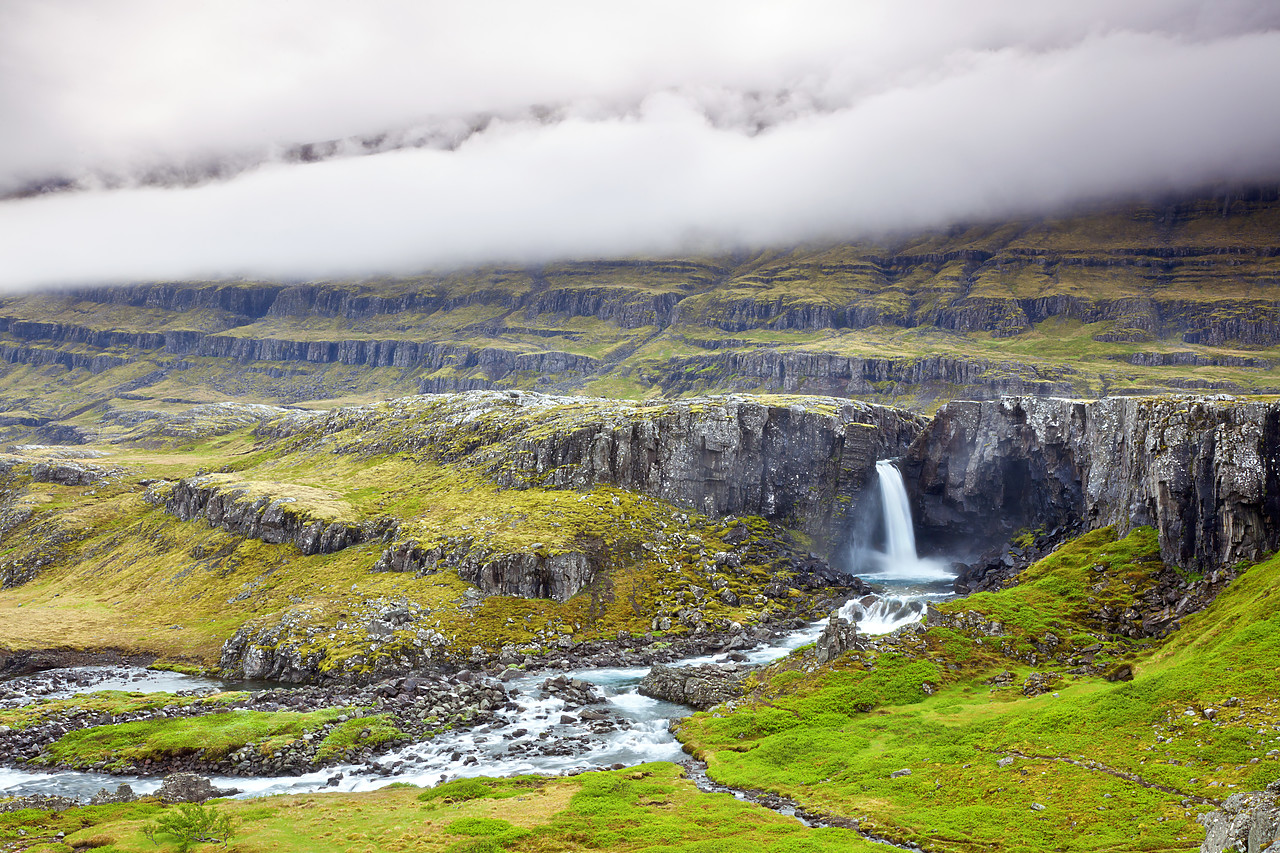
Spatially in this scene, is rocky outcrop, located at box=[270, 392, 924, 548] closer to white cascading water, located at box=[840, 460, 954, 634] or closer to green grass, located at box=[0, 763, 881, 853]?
white cascading water, located at box=[840, 460, 954, 634]

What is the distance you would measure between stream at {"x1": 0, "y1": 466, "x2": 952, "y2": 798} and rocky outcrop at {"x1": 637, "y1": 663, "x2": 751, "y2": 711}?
1.53m

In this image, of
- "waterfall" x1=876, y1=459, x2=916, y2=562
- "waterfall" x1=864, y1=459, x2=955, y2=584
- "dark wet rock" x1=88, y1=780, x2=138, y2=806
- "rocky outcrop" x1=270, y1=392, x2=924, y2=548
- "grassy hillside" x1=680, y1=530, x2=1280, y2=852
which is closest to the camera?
"grassy hillside" x1=680, y1=530, x2=1280, y2=852

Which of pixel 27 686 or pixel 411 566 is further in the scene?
pixel 411 566

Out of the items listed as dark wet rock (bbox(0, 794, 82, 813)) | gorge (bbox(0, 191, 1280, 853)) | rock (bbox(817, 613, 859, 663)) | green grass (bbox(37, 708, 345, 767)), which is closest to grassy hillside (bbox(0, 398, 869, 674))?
gorge (bbox(0, 191, 1280, 853))

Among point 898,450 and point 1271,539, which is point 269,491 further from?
point 1271,539

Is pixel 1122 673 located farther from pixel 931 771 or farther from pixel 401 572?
pixel 401 572

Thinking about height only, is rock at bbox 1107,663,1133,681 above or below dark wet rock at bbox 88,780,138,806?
above

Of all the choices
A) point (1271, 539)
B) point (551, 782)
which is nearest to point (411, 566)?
point (551, 782)

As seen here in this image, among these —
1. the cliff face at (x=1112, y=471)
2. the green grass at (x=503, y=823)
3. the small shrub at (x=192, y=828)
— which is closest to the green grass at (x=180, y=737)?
the green grass at (x=503, y=823)

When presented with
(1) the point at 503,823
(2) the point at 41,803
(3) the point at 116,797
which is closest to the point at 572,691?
(1) the point at 503,823

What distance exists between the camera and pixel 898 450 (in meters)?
171

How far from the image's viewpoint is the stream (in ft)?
235

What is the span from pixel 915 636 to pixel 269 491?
136633 mm

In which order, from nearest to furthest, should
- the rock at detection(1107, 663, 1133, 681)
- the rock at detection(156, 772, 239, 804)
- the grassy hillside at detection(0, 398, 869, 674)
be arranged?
the rock at detection(156, 772, 239, 804)
the rock at detection(1107, 663, 1133, 681)
the grassy hillside at detection(0, 398, 869, 674)
